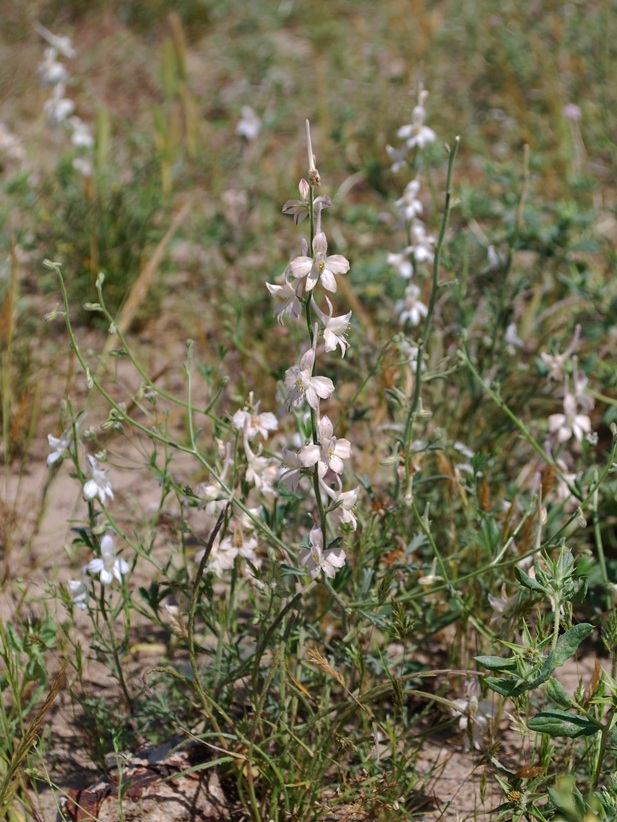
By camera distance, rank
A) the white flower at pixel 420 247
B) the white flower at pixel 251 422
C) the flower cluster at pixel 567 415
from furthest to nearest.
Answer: the white flower at pixel 420 247, the flower cluster at pixel 567 415, the white flower at pixel 251 422

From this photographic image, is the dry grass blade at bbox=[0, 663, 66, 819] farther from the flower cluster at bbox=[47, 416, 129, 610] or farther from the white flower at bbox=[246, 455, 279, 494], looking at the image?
the white flower at bbox=[246, 455, 279, 494]

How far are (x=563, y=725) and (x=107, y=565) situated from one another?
0.96m

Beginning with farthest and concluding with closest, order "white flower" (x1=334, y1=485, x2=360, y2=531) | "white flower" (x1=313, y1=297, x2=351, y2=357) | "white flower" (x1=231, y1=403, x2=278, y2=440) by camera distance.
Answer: "white flower" (x1=231, y1=403, x2=278, y2=440)
"white flower" (x1=334, y1=485, x2=360, y2=531)
"white flower" (x1=313, y1=297, x2=351, y2=357)

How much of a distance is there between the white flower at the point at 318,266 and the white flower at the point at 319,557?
0.45m

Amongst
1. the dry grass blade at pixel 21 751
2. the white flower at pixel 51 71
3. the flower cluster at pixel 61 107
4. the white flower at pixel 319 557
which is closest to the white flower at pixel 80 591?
the dry grass blade at pixel 21 751

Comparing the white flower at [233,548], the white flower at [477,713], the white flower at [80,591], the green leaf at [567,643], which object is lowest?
the white flower at [477,713]

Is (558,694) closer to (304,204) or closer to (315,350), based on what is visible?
(315,350)

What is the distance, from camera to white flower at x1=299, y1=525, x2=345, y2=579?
166cm

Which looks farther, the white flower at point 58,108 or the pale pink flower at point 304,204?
the white flower at point 58,108

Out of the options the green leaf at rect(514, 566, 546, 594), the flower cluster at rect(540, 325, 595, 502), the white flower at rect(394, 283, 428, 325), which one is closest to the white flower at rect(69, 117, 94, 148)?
the white flower at rect(394, 283, 428, 325)

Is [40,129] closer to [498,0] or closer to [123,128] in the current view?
[123,128]

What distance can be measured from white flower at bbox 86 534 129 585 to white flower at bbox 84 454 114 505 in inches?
3.8

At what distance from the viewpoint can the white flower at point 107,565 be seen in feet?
6.29

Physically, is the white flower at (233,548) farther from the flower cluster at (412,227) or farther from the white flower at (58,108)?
the white flower at (58,108)
